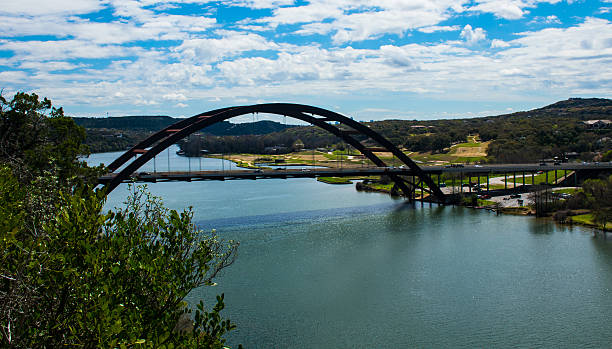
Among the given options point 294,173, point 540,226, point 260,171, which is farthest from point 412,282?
point 260,171

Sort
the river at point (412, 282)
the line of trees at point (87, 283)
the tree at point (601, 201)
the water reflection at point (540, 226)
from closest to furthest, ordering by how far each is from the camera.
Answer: the line of trees at point (87, 283) → the river at point (412, 282) → the tree at point (601, 201) → the water reflection at point (540, 226)

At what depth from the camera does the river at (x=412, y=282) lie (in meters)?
19.9

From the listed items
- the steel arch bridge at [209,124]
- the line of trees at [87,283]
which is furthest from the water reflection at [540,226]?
the line of trees at [87,283]

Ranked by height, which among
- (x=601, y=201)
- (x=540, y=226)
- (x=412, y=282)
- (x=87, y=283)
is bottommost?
(x=412, y=282)

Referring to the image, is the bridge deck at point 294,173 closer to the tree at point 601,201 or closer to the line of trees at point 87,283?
the tree at point 601,201

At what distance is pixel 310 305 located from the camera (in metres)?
22.8

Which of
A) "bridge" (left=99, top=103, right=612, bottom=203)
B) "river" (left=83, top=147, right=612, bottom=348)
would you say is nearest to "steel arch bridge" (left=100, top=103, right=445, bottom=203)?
"bridge" (left=99, top=103, right=612, bottom=203)

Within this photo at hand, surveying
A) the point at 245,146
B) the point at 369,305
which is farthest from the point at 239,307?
the point at 245,146

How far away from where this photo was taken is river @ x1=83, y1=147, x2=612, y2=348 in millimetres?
19922

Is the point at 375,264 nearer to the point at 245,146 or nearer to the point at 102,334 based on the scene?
the point at 102,334

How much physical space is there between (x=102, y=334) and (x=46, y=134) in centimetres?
2346

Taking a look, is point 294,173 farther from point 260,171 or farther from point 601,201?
point 601,201

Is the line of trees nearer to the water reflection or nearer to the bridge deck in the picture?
the bridge deck

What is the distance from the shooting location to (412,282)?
26297mm
